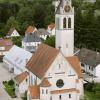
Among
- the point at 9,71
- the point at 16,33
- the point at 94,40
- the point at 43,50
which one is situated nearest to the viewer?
the point at 43,50

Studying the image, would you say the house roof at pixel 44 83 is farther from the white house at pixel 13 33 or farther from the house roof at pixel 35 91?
the white house at pixel 13 33

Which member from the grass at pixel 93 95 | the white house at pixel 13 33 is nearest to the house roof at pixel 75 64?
the grass at pixel 93 95

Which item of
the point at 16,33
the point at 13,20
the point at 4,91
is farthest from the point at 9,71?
the point at 13,20

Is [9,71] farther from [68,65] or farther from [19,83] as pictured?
[68,65]

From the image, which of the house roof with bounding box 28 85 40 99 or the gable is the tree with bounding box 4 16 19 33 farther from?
the house roof with bounding box 28 85 40 99

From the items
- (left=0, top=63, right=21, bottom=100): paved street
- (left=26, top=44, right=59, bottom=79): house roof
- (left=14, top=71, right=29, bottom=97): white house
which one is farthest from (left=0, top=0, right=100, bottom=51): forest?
(left=26, top=44, right=59, bottom=79): house roof

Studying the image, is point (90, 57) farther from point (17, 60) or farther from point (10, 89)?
point (10, 89)
